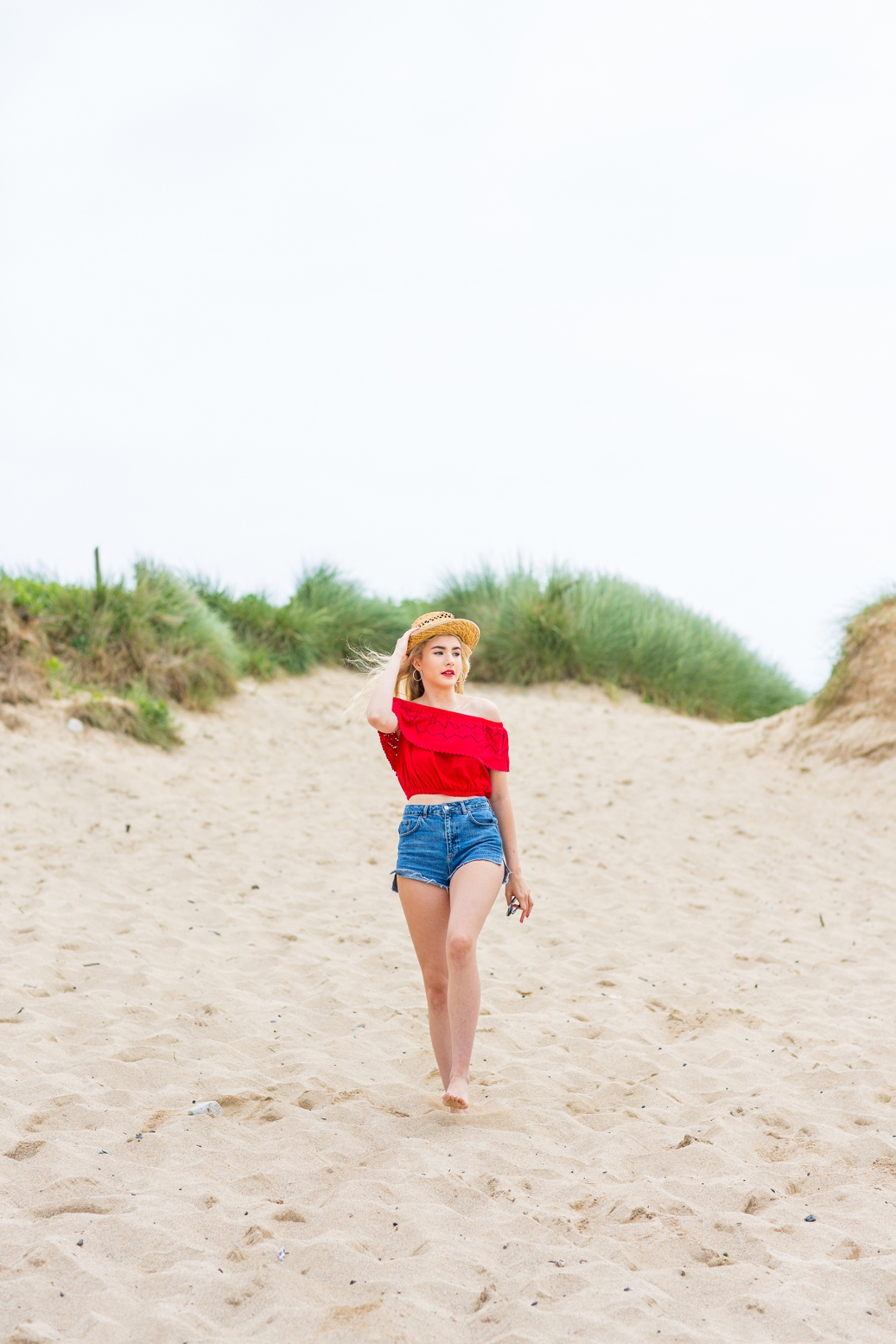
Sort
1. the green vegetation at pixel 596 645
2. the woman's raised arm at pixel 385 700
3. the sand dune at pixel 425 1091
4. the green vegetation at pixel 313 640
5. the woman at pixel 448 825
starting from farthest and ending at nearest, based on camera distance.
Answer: the green vegetation at pixel 596 645
the green vegetation at pixel 313 640
the woman's raised arm at pixel 385 700
the woman at pixel 448 825
the sand dune at pixel 425 1091

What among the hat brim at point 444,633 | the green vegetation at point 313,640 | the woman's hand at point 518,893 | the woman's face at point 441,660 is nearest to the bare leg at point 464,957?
the woman's hand at point 518,893

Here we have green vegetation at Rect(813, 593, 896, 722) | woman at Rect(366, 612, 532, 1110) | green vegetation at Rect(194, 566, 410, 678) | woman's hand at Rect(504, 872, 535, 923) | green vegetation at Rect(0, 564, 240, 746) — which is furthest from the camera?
green vegetation at Rect(194, 566, 410, 678)

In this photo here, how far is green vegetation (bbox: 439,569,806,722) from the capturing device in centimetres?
1593

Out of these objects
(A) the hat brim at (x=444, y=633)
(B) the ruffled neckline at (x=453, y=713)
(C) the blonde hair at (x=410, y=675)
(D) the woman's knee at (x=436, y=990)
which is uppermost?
(A) the hat brim at (x=444, y=633)

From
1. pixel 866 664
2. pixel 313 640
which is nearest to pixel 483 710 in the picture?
pixel 866 664

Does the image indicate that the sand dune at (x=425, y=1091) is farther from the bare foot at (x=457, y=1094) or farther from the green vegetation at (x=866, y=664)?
the green vegetation at (x=866, y=664)

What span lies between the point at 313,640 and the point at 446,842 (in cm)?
1234

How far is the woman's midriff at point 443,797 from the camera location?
3699 millimetres

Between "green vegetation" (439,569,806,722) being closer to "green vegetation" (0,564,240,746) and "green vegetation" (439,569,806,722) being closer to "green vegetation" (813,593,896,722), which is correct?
"green vegetation" (0,564,240,746)

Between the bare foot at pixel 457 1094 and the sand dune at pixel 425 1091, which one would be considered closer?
the sand dune at pixel 425 1091

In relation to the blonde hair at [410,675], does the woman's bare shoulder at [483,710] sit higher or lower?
lower

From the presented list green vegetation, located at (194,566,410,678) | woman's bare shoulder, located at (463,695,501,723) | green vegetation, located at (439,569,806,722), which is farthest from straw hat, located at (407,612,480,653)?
green vegetation, located at (439,569,806,722)

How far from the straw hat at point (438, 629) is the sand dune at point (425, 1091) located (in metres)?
1.72

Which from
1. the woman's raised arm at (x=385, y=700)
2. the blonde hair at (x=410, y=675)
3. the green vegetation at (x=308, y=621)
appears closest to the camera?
the woman's raised arm at (x=385, y=700)
